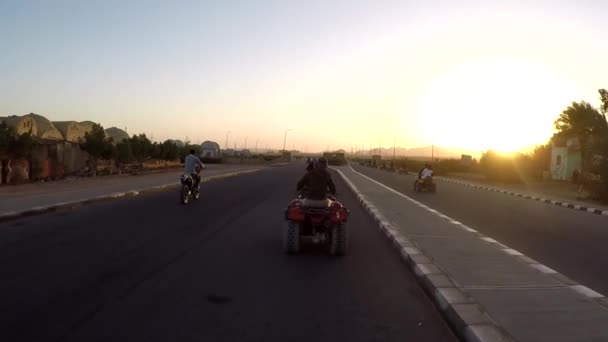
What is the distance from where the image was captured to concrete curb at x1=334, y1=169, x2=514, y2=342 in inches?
201

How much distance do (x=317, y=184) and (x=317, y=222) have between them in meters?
0.77

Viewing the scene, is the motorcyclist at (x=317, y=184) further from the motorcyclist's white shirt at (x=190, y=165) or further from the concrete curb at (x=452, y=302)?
the motorcyclist's white shirt at (x=190, y=165)

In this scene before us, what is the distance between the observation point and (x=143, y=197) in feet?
69.8

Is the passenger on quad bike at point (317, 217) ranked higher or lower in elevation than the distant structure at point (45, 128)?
lower

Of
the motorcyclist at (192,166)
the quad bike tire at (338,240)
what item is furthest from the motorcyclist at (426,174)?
the quad bike tire at (338,240)

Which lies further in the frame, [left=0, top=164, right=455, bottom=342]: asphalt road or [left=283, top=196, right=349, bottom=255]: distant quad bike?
[left=283, top=196, right=349, bottom=255]: distant quad bike

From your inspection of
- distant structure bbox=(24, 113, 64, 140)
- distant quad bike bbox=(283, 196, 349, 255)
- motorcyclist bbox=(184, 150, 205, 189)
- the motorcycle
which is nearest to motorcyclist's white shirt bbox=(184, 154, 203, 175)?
motorcyclist bbox=(184, 150, 205, 189)

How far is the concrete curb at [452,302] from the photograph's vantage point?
201 inches

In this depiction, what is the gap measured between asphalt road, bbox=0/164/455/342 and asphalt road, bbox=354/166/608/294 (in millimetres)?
2745

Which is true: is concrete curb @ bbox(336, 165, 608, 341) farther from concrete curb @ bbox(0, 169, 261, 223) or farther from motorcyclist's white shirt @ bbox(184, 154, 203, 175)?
motorcyclist's white shirt @ bbox(184, 154, 203, 175)

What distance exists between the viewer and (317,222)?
9.70 m

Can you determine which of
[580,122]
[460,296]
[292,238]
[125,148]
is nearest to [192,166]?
[292,238]

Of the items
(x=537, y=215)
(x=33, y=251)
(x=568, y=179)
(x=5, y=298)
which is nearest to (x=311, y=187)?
(x=33, y=251)

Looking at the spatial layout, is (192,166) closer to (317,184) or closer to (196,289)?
(317,184)
